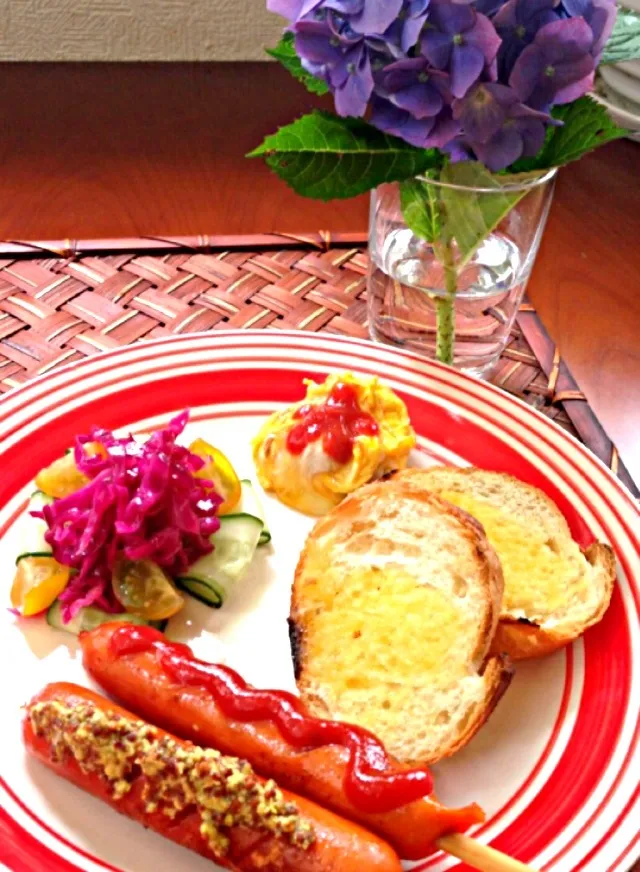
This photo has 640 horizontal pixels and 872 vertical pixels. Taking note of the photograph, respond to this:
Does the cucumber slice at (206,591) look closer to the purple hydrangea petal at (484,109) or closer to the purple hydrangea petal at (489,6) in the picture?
the purple hydrangea petal at (484,109)

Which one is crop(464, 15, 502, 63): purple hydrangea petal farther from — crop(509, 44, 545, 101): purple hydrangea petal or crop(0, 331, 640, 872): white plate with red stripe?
crop(0, 331, 640, 872): white plate with red stripe

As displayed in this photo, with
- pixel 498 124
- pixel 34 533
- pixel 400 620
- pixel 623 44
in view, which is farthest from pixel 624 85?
pixel 34 533

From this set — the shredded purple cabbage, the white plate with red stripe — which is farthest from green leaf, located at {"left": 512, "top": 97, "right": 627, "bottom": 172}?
the shredded purple cabbage

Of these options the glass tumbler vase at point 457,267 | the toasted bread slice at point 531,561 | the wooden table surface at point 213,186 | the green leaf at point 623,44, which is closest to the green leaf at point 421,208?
the glass tumbler vase at point 457,267

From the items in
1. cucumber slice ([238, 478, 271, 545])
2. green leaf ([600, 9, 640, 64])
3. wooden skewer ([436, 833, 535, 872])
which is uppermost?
green leaf ([600, 9, 640, 64])

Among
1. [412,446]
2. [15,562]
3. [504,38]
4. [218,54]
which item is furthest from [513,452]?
[218,54]

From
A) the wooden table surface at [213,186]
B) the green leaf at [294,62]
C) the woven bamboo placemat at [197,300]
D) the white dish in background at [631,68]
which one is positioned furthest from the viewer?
the white dish in background at [631,68]

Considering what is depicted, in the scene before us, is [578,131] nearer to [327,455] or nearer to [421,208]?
[421,208]
